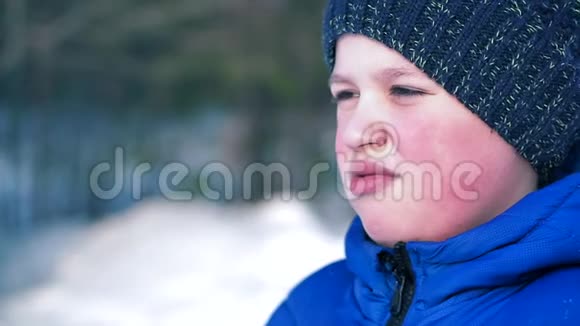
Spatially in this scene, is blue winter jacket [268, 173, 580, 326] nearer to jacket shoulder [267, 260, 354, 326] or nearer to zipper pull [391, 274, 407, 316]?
zipper pull [391, 274, 407, 316]

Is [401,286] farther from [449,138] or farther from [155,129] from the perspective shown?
[155,129]

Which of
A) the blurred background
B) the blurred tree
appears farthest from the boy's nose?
the blurred tree

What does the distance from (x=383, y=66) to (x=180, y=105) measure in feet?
13.6

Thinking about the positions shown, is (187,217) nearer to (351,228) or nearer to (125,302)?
(125,302)

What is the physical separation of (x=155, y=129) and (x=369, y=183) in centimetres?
419

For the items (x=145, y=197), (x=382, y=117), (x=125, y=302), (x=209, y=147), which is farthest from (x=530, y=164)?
(x=209, y=147)

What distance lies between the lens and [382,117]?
3.34 ft

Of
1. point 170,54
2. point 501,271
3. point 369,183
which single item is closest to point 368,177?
point 369,183

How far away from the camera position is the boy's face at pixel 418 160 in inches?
39.3

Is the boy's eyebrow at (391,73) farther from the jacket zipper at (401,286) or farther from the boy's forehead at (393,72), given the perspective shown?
the jacket zipper at (401,286)

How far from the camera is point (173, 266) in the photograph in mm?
3672

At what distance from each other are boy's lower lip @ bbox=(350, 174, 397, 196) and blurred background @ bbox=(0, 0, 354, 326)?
2.71m

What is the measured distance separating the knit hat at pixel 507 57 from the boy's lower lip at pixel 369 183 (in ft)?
0.51

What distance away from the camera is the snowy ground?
10.2 ft
